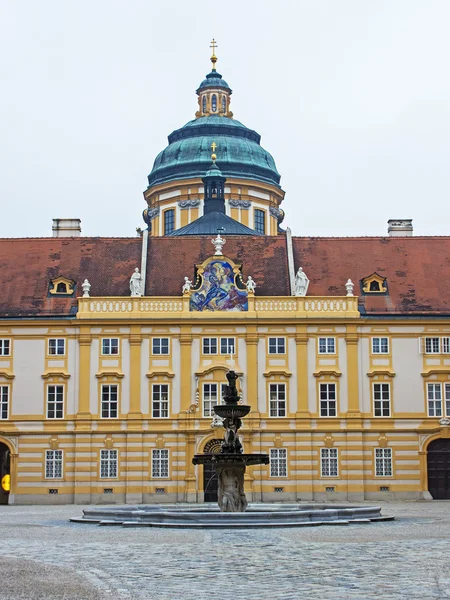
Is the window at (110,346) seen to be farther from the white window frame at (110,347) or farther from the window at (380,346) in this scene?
the window at (380,346)

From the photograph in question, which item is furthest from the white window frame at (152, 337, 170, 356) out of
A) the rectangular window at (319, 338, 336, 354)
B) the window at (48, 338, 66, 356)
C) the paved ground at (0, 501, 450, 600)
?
the paved ground at (0, 501, 450, 600)

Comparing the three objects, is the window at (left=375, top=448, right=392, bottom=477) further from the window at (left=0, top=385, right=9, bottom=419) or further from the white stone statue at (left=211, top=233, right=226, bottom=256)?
the window at (left=0, top=385, right=9, bottom=419)

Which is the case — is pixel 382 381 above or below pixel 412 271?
below

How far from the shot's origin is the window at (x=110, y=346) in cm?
5912

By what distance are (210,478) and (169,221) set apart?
31.0 m

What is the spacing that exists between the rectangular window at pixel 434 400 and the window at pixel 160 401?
1340 centimetres

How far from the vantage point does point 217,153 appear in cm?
8712

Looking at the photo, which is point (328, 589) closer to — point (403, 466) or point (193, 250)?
point (403, 466)

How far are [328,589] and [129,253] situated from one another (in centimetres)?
4870

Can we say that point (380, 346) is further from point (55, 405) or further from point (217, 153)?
point (217, 153)

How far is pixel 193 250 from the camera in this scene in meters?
64.4

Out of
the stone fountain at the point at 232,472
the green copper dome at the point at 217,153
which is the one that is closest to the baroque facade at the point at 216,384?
the stone fountain at the point at 232,472

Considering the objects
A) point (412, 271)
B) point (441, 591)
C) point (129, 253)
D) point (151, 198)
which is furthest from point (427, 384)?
point (441, 591)

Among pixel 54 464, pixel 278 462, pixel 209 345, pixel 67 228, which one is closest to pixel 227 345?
pixel 209 345
